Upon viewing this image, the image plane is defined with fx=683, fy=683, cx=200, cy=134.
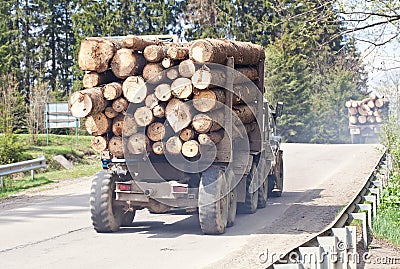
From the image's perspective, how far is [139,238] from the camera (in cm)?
1147

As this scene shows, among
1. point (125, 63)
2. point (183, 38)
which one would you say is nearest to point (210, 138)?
point (125, 63)

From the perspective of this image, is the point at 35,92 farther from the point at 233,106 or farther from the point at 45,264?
the point at 45,264

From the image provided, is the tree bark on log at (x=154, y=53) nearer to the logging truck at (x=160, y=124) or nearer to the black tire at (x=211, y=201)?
the logging truck at (x=160, y=124)

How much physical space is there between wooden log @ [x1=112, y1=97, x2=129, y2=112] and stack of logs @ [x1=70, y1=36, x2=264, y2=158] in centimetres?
2

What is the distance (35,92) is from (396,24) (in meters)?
26.6

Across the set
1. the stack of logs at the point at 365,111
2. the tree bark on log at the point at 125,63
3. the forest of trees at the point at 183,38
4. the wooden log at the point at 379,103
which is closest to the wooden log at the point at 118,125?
the tree bark on log at the point at 125,63

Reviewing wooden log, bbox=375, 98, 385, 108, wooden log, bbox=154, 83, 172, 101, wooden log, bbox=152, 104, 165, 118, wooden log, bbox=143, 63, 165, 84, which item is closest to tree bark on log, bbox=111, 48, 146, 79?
wooden log, bbox=143, 63, 165, 84

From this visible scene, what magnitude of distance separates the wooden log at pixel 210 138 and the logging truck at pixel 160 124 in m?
0.02

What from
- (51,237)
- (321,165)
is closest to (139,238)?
(51,237)

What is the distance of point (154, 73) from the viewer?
11.6 metres

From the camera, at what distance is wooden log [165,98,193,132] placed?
11.4 m

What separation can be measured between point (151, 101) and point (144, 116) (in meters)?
0.28

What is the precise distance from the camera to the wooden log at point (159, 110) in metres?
11.6

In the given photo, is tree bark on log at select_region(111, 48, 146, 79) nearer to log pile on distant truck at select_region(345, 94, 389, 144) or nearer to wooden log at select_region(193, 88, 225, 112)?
wooden log at select_region(193, 88, 225, 112)
